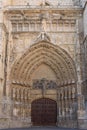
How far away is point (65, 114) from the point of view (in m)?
12.8

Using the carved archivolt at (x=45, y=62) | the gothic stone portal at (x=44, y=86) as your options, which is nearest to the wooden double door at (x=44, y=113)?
the gothic stone portal at (x=44, y=86)

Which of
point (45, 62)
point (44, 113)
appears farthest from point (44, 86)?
point (44, 113)

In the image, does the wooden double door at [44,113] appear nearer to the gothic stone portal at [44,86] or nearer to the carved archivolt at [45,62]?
the gothic stone portal at [44,86]

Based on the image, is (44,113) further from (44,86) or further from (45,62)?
(45,62)

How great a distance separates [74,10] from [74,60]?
2.53m

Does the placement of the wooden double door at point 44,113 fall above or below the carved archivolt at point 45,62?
below

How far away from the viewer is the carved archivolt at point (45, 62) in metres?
13.1

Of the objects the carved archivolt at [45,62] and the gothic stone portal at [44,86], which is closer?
the gothic stone portal at [44,86]

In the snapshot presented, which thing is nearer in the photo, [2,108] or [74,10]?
[2,108]

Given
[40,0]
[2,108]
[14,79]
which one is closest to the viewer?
[2,108]

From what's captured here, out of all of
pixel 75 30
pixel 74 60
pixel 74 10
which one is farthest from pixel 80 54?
pixel 74 10

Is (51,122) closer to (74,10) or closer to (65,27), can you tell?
(65,27)

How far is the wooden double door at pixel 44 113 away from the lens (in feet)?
43.2

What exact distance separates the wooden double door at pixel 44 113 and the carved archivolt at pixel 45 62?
122 cm
